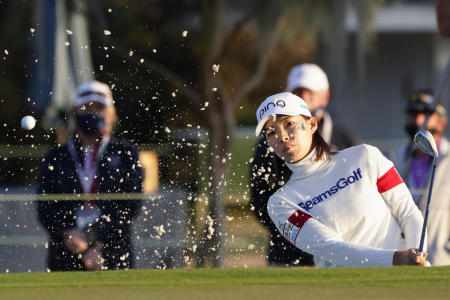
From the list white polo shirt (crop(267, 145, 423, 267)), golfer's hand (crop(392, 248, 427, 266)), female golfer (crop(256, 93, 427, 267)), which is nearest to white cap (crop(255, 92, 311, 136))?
female golfer (crop(256, 93, 427, 267))

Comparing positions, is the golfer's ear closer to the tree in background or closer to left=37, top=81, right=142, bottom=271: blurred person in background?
left=37, top=81, right=142, bottom=271: blurred person in background

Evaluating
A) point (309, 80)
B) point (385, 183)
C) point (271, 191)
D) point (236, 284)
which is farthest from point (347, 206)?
point (309, 80)

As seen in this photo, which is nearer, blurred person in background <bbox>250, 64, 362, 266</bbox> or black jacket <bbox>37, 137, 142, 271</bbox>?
blurred person in background <bbox>250, 64, 362, 266</bbox>

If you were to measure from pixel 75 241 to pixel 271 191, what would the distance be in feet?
3.45

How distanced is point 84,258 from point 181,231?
988 mm

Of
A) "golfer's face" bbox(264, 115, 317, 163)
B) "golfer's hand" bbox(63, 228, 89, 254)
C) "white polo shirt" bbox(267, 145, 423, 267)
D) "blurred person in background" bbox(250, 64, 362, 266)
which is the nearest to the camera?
"white polo shirt" bbox(267, 145, 423, 267)

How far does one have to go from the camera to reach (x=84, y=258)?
204 inches

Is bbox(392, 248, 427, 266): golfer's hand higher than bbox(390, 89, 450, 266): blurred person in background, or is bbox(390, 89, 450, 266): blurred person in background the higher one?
bbox(390, 89, 450, 266): blurred person in background

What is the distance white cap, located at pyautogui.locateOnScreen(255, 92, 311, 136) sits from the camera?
171 inches

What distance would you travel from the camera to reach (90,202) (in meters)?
5.34

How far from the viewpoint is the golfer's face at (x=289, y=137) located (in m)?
4.29

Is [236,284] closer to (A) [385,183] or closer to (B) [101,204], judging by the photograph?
(A) [385,183]

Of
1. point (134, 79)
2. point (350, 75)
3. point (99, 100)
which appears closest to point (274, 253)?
point (99, 100)

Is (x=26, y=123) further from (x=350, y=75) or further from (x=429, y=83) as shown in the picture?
(x=429, y=83)
